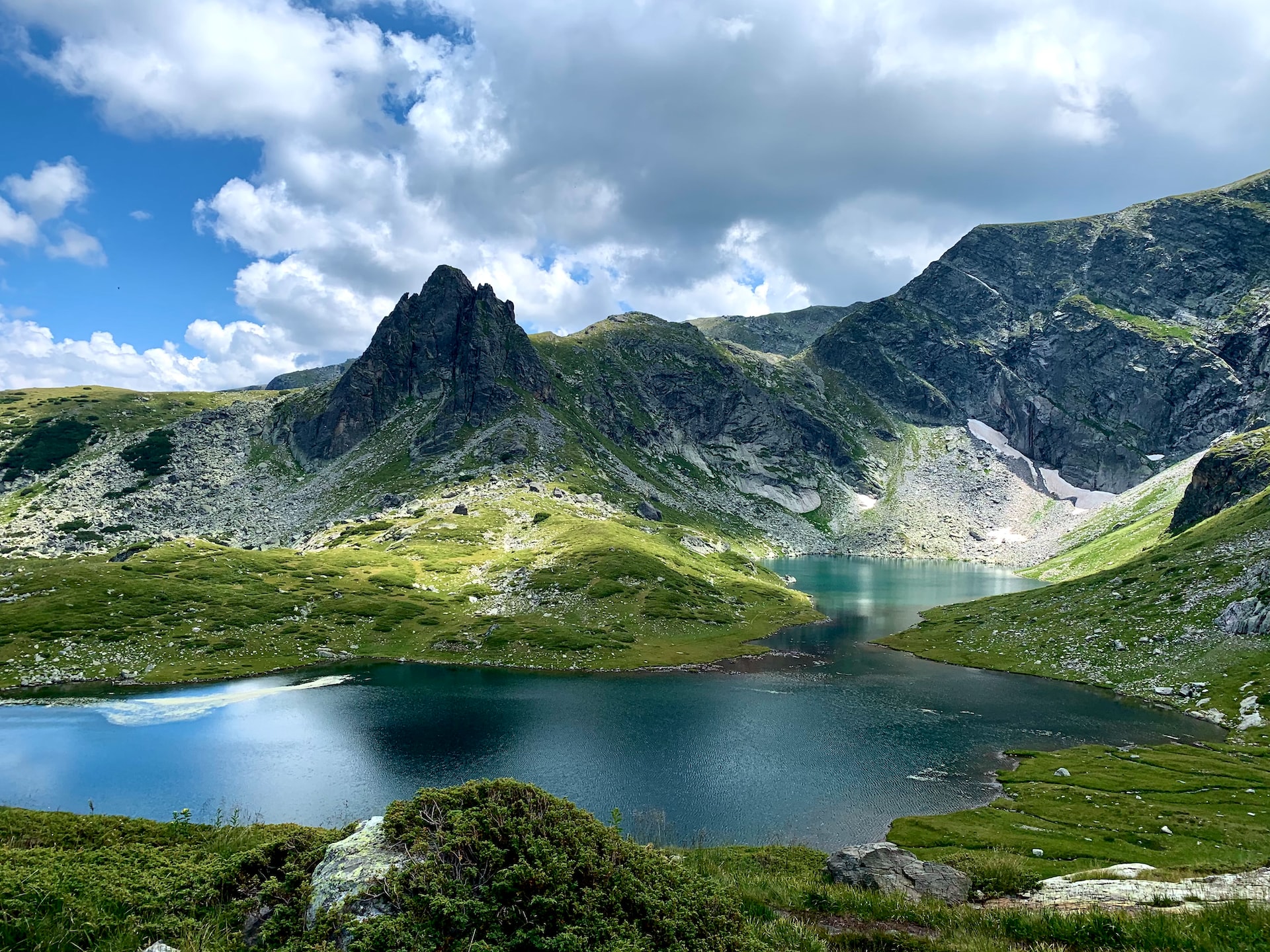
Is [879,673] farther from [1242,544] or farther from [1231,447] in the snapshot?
[1231,447]

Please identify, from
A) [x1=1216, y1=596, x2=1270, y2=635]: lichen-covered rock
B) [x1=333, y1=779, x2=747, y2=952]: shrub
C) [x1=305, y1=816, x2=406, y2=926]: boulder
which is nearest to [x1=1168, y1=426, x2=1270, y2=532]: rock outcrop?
[x1=1216, y1=596, x2=1270, y2=635]: lichen-covered rock

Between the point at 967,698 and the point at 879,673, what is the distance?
15.5 metres

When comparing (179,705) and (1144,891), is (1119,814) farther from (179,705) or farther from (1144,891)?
(179,705)

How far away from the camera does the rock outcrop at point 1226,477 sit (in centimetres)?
14775

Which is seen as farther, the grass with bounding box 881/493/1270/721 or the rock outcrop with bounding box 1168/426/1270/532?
the rock outcrop with bounding box 1168/426/1270/532

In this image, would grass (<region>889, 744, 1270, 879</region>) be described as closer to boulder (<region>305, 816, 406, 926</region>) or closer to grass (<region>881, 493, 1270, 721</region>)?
grass (<region>881, 493, 1270, 721</region>)

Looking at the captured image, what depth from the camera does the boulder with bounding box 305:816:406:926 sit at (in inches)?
459

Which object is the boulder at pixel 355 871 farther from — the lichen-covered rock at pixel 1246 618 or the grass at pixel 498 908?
the lichen-covered rock at pixel 1246 618

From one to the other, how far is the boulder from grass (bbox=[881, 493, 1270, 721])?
90.9 m

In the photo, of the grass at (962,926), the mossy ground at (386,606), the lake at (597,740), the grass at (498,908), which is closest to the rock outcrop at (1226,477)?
the lake at (597,740)

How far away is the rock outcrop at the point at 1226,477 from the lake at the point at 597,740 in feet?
333

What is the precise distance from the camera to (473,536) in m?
172

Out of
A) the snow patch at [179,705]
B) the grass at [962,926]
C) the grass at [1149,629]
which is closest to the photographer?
the grass at [962,926]

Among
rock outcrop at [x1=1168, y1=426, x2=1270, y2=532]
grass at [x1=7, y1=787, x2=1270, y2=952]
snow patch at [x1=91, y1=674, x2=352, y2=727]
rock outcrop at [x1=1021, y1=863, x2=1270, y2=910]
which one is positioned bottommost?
snow patch at [x1=91, y1=674, x2=352, y2=727]
